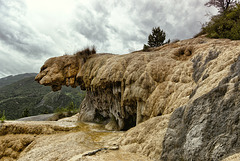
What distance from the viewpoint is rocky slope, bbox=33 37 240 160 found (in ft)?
10.0

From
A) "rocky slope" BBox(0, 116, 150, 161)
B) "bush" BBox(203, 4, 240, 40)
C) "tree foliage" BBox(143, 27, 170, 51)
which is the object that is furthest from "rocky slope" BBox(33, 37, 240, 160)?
"tree foliage" BBox(143, 27, 170, 51)

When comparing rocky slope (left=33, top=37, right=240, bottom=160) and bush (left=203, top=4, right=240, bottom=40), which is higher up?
bush (left=203, top=4, right=240, bottom=40)

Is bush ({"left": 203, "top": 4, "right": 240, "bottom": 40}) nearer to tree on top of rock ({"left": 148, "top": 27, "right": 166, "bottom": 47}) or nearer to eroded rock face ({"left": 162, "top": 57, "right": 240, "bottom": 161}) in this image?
eroded rock face ({"left": 162, "top": 57, "right": 240, "bottom": 161})

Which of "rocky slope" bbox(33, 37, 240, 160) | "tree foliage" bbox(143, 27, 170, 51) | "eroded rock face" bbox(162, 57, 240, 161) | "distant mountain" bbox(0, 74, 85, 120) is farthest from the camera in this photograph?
"distant mountain" bbox(0, 74, 85, 120)

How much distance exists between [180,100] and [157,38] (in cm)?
2388

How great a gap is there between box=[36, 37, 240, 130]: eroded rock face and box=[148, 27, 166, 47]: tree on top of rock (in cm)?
1531

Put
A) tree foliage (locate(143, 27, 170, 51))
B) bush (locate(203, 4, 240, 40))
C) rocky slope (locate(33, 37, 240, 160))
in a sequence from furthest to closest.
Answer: tree foliage (locate(143, 27, 170, 51)), bush (locate(203, 4, 240, 40)), rocky slope (locate(33, 37, 240, 160))

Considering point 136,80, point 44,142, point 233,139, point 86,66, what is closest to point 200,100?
point 233,139

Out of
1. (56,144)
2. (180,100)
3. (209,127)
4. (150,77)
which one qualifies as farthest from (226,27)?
(56,144)

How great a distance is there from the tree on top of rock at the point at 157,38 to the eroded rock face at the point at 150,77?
50.2 ft

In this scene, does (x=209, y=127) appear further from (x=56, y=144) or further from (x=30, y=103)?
(x=30, y=103)

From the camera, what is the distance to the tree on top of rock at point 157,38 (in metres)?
26.2

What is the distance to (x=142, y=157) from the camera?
13.3ft

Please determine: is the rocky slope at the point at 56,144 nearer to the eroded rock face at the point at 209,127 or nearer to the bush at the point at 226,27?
the eroded rock face at the point at 209,127
